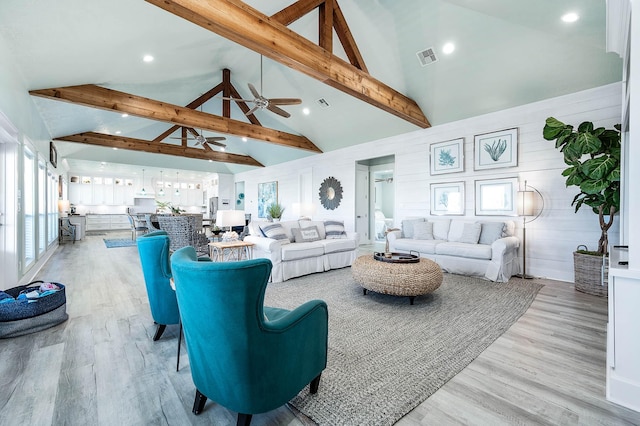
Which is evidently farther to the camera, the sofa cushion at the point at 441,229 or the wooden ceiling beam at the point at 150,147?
the wooden ceiling beam at the point at 150,147

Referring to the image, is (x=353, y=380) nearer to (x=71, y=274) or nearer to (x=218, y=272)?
(x=218, y=272)

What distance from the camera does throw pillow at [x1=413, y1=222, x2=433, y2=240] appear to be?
547 cm

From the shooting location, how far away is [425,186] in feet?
19.9

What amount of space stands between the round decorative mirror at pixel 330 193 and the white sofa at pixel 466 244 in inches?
109

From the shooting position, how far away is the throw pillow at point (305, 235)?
5071 mm

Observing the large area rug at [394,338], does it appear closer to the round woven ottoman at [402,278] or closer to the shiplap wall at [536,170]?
the round woven ottoman at [402,278]

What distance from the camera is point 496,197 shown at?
5.05 meters

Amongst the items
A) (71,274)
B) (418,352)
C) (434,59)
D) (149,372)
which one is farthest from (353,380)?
(71,274)

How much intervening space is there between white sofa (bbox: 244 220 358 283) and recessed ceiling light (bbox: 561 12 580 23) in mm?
4144

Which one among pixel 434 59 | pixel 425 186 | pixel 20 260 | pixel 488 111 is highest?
pixel 434 59

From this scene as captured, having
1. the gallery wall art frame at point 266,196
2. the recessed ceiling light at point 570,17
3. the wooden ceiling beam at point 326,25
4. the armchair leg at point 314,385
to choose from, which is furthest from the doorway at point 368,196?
the armchair leg at point 314,385

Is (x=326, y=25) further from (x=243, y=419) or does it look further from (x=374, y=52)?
(x=243, y=419)

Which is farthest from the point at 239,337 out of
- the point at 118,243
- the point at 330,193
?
the point at 118,243

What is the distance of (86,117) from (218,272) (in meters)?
7.70
